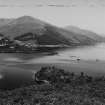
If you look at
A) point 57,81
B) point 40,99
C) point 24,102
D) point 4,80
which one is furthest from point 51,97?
point 4,80

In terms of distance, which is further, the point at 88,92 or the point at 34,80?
the point at 34,80

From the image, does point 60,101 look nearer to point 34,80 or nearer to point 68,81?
point 68,81

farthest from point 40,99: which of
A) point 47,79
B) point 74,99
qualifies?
point 47,79

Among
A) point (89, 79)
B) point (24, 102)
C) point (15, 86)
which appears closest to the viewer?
point (24, 102)

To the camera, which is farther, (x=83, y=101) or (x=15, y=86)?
(x=15, y=86)

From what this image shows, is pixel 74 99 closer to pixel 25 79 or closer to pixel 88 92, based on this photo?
pixel 88 92

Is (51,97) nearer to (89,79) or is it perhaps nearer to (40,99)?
(40,99)

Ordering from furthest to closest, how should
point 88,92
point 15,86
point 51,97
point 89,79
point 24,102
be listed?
point 89,79, point 15,86, point 88,92, point 51,97, point 24,102

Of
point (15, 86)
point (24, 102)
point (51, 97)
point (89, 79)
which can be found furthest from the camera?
point (89, 79)

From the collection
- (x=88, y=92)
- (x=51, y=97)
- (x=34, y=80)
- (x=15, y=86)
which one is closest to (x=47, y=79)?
(x=34, y=80)
